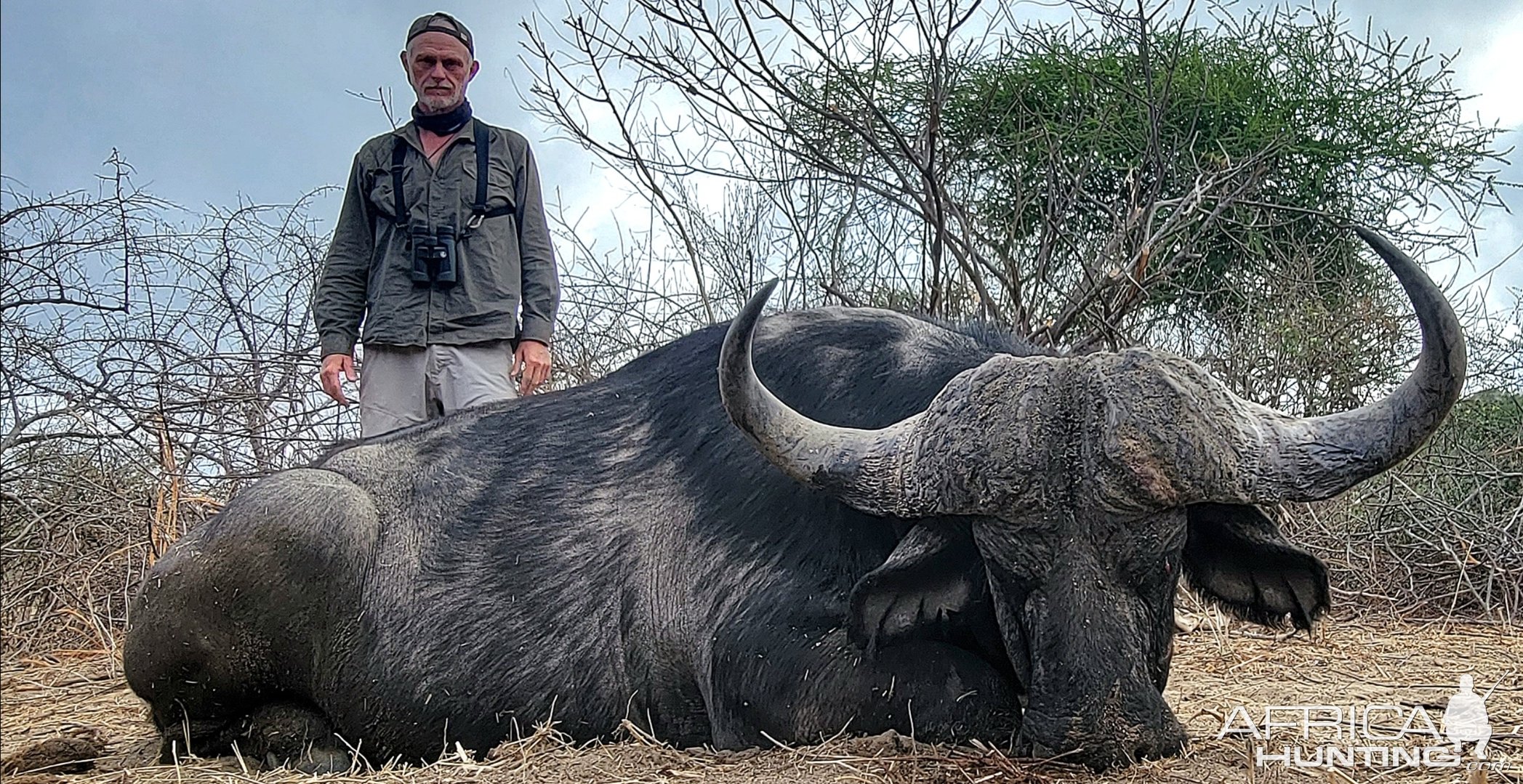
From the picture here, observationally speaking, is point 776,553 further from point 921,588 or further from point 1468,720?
point 1468,720

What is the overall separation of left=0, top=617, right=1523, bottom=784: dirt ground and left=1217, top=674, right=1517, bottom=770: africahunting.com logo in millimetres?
19

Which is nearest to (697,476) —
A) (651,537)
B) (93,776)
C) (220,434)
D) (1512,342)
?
(651,537)

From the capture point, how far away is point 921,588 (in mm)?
3414

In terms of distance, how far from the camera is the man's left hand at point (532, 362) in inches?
217

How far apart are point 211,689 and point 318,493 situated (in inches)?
30.3

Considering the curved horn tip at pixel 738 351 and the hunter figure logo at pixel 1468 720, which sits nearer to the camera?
the curved horn tip at pixel 738 351

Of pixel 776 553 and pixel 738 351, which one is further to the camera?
pixel 776 553

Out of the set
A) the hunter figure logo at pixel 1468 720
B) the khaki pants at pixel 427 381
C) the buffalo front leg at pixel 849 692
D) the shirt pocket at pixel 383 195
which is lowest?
the hunter figure logo at pixel 1468 720

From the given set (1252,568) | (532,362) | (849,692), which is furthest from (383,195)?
(1252,568)

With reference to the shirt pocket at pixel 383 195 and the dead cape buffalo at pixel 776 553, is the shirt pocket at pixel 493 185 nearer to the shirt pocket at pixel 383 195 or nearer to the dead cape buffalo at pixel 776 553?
the shirt pocket at pixel 383 195

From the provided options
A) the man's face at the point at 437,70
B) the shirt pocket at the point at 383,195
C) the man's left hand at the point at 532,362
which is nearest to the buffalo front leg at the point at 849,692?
the man's left hand at the point at 532,362

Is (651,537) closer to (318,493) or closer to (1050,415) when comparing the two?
(318,493)

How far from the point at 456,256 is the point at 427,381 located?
1.94ft

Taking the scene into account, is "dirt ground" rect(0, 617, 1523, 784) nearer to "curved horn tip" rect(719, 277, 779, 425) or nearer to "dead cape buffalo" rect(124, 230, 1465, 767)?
"dead cape buffalo" rect(124, 230, 1465, 767)
